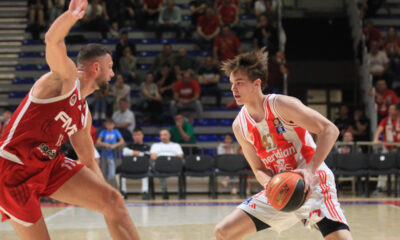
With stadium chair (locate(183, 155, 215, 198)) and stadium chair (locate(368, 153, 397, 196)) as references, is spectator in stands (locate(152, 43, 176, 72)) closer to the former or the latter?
stadium chair (locate(183, 155, 215, 198))

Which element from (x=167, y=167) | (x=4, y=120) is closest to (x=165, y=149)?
(x=167, y=167)

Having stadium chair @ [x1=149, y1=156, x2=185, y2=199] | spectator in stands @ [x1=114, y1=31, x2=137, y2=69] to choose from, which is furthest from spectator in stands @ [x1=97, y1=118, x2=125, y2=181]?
spectator in stands @ [x1=114, y1=31, x2=137, y2=69]

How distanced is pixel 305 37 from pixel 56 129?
1399 centimetres

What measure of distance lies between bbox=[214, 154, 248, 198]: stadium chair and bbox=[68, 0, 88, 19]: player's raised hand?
811 centimetres

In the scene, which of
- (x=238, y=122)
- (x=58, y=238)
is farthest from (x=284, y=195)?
(x=58, y=238)

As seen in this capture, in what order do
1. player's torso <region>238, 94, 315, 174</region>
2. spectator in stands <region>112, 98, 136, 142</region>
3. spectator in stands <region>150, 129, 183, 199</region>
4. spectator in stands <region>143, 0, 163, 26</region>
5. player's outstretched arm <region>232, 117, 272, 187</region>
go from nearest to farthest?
player's torso <region>238, 94, 315, 174</region> < player's outstretched arm <region>232, 117, 272, 187</region> < spectator in stands <region>150, 129, 183, 199</region> < spectator in stands <region>112, 98, 136, 142</region> < spectator in stands <region>143, 0, 163, 26</region>

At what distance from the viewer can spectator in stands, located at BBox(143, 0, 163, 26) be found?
1573cm

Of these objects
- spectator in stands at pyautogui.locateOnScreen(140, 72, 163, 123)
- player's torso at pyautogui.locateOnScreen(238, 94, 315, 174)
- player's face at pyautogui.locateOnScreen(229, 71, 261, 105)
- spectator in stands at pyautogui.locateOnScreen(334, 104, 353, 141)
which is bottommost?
spectator in stands at pyautogui.locateOnScreen(334, 104, 353, 141)

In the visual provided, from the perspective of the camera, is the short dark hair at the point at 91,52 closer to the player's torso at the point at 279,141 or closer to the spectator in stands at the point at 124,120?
the player's torso at the point at 279,141

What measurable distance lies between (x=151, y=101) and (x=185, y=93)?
86 cm

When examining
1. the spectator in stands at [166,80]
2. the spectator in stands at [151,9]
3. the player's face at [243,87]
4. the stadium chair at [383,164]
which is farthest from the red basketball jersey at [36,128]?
the spectator in stands at [151,9]

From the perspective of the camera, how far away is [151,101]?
13.4 metres

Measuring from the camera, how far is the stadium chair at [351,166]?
447 inches

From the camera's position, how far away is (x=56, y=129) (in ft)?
11.9
